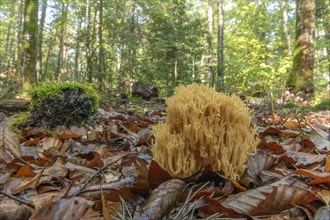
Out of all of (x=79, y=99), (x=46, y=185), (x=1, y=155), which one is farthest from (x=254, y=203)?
(x=79, y=99)

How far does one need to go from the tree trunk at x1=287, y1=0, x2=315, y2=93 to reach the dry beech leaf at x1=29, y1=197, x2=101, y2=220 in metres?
8.42

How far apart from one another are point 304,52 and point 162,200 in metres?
8.73

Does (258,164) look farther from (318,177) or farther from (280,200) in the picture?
(280,200)

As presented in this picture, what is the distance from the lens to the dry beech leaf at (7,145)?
251 cm

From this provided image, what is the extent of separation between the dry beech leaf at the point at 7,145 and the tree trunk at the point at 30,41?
8.50 m

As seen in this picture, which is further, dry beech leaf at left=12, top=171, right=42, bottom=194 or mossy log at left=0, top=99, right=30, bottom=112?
mossy log at left=0, top=99, right=30, bottom=112

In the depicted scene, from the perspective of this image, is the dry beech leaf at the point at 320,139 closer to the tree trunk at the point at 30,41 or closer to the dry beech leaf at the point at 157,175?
the dry beech leaf at the point at 157,175

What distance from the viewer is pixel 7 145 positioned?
2629 mm

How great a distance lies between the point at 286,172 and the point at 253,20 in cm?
1416

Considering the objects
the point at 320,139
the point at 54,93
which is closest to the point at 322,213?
the point at 320,139

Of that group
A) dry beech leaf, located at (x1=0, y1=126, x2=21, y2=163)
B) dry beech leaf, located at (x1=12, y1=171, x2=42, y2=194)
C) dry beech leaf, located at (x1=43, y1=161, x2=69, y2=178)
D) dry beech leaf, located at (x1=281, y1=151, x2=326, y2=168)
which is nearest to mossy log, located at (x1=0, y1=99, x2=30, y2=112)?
dry beech leaf, located at (x1=0, y1=126, x2=21, y2=163)

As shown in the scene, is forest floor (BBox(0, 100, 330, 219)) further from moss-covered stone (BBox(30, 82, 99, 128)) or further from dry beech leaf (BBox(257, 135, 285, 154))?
moss-covered stone (BBox(30, 82, 99, 128))

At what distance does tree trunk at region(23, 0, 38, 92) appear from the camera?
10500 millimetres

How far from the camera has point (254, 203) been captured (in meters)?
1.50
